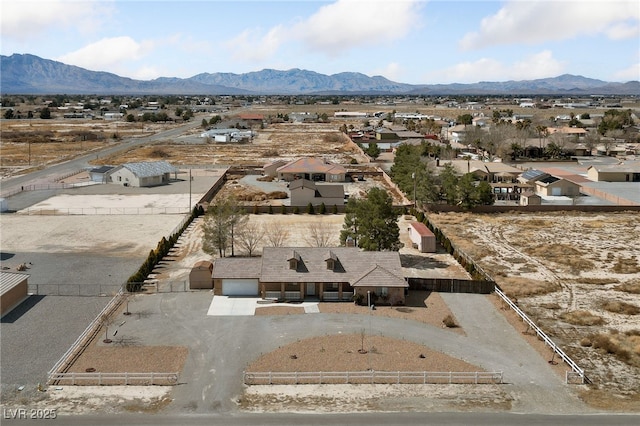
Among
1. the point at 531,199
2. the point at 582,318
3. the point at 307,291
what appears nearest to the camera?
the point at 582,318

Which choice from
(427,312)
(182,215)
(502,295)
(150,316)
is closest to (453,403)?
(427,312)

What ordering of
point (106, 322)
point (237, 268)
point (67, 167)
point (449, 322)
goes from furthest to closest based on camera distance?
point (67, 167) < point (237, 268) < point (449, 322) < point (106, 322)

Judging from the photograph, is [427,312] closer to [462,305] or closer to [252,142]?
[462,305]

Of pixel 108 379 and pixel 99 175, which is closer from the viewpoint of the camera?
pixel 108 379

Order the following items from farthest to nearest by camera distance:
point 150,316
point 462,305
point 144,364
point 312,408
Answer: point 462,305 < point 150,316 < point 144,364 < point 312,408

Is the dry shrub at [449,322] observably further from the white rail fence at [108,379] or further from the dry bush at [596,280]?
the white rail fence at [108,379]

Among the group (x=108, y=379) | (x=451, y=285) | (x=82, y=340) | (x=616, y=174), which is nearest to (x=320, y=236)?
(x=451, y=285)

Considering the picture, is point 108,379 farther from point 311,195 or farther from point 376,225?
point 311,195
